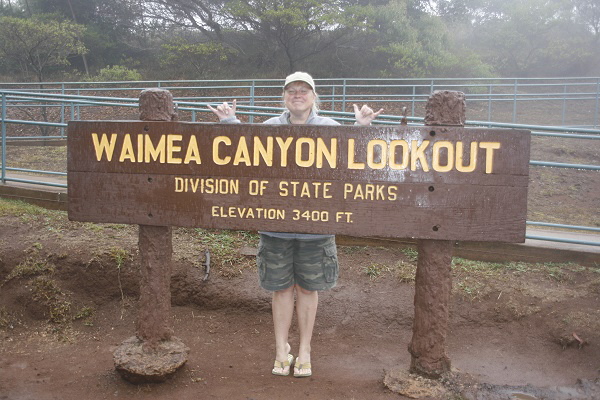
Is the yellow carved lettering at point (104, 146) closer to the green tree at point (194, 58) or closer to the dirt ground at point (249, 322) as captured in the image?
the dirt ground at point (249, 322)

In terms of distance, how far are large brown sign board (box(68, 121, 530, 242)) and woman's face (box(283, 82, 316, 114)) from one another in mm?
211

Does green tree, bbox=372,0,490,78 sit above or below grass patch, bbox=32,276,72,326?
above

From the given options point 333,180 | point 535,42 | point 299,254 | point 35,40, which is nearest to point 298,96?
point 333,180

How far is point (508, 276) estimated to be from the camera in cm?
Result: 460

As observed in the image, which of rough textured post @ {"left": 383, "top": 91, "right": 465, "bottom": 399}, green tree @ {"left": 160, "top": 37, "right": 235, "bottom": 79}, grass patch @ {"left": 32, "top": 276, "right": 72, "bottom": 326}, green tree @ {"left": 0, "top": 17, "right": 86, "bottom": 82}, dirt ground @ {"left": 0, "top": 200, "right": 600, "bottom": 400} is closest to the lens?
rough textured post @ {"left": 383, "top": 91, "right": 465, "bottom": 399}

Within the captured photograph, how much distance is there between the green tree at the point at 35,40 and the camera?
48.8ft

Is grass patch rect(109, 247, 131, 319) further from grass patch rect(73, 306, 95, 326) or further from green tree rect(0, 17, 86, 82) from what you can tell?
green tree rect(0, 17, 86, 82)

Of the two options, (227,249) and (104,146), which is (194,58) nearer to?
(227,249)

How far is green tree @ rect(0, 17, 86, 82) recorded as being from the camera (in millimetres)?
14875

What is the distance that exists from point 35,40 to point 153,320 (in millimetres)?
14603

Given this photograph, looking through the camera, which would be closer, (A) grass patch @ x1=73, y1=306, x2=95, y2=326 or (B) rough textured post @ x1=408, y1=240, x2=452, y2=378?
(B) rough textured post @ x1=408, y1=240, x2=452, y2=378

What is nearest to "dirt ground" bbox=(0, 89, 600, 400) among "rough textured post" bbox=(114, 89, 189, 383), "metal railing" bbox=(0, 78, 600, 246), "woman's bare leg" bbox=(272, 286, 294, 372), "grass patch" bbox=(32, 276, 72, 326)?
"grass patch" bbox=(32, 276, 72, 326)

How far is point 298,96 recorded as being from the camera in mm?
3086

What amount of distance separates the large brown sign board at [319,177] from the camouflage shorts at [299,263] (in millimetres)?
209
